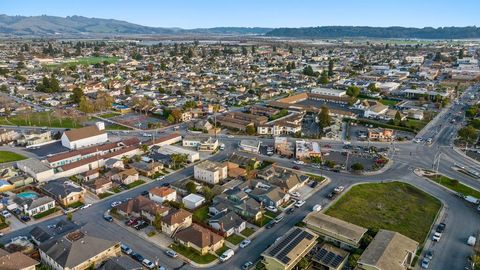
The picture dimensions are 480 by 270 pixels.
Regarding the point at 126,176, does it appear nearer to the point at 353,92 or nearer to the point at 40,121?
the point at 40,121

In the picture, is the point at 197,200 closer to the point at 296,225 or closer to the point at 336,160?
the point at 296,225

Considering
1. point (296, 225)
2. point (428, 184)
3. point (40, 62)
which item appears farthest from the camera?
point (40, 62)

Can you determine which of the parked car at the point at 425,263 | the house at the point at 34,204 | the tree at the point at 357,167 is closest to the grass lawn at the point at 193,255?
the house at the point at 34,204

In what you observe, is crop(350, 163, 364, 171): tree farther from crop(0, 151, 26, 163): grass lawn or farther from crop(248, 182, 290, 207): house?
crop(0, 151, 26, 163): grass lawn

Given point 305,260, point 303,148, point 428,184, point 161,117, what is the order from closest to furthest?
point 305,260
point 428,184
point 303,148
point 161,117

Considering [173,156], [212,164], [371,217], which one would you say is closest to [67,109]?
[173,156]

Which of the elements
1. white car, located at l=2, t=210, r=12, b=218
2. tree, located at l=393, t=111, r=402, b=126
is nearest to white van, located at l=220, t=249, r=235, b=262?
white car, located at l=2, t=210, r=12, b=218

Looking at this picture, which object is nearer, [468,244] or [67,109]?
[468,244]
